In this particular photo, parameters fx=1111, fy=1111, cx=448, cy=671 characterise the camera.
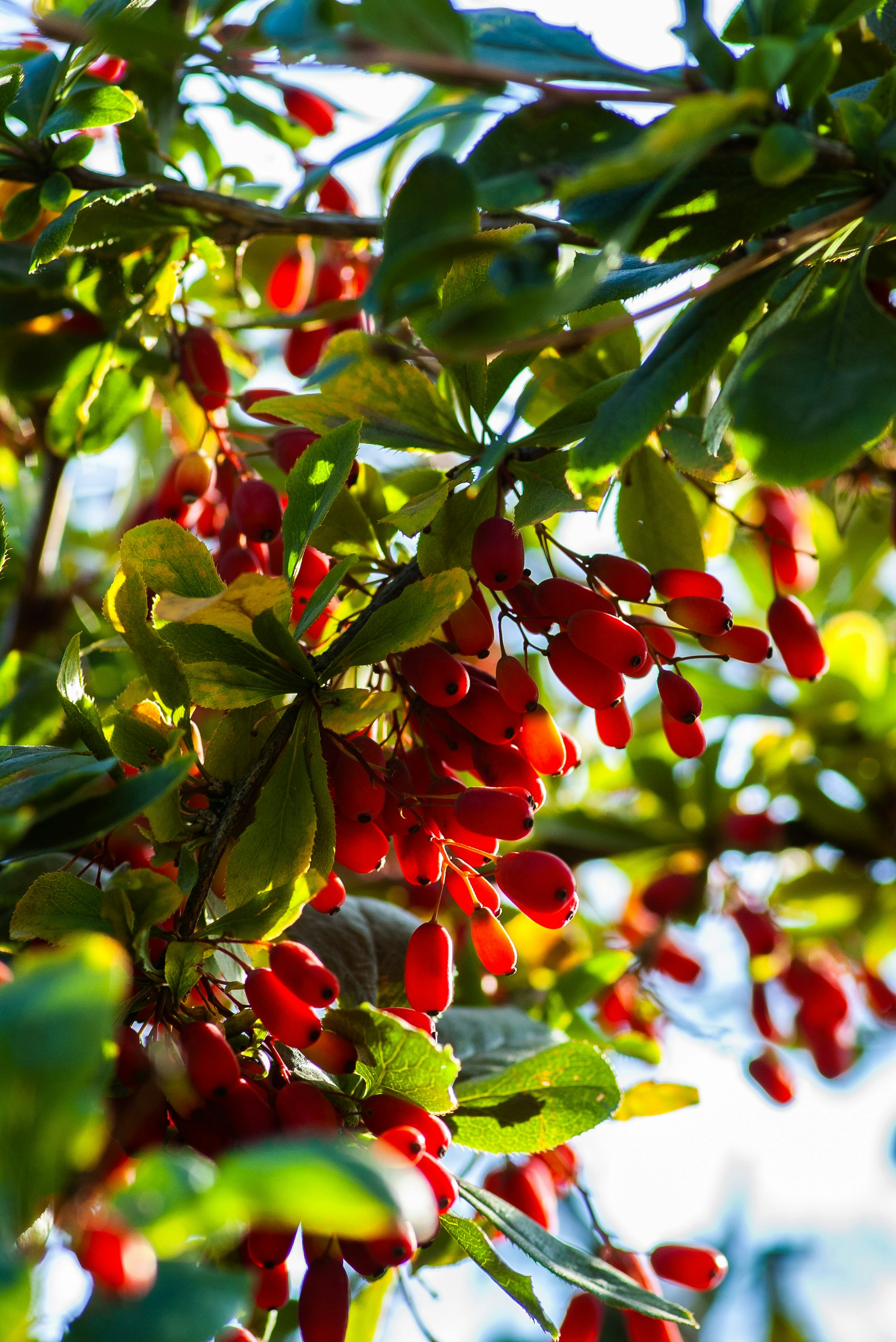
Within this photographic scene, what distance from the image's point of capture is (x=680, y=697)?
1024 mm

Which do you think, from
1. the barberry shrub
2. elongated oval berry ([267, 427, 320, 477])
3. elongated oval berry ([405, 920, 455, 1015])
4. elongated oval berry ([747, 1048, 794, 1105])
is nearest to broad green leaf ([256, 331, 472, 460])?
the barberry shrub

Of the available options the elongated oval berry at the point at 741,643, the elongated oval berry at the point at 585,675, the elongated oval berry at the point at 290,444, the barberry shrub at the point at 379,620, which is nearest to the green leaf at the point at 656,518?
the barberry shrub at the point at 379,620

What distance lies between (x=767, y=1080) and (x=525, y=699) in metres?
1.19

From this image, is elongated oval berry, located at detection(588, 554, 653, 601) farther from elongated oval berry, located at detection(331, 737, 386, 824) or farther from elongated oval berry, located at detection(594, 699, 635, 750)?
elongated oval berry, located at detection(331, 737, 386, 824)

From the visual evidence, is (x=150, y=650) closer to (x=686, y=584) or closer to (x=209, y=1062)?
(x=209, y=1062)

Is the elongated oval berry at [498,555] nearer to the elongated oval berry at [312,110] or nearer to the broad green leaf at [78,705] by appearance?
the broad green leaf at [78,705]

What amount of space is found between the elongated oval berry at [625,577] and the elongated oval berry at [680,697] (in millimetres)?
76

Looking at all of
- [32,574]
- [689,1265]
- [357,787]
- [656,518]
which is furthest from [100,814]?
[32,574]

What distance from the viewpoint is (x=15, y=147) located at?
44.8 inches

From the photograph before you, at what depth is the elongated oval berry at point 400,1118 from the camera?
2.85 feet

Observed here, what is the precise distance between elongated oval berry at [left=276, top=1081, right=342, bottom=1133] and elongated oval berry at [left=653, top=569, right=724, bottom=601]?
1.81 feet

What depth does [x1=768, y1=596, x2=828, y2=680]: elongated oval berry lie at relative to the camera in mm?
1178

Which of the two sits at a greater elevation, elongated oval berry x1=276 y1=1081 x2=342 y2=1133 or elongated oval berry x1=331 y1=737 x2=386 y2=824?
elongated oval berry x1=331 y1=737 x2=386 y2=824

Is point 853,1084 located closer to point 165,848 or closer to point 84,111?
point 165,848
